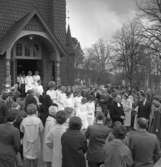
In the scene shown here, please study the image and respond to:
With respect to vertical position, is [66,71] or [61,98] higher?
[66,71]

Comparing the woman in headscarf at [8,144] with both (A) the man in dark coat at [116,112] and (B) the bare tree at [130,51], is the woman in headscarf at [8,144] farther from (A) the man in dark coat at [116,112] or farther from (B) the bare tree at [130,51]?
(B) the bare tree at [130,51]

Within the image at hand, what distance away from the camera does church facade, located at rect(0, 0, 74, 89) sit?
20.3 meters

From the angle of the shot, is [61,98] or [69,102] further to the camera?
[61,98]

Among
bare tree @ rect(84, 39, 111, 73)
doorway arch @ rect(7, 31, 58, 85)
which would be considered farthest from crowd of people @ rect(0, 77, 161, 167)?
bare tree @ rect(84, 39, 111, 73)

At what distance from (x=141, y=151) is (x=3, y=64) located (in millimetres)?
16203

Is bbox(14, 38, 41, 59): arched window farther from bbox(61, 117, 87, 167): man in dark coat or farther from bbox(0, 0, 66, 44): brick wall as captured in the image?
bbox(61, 117, 87, 167): man in dark coat

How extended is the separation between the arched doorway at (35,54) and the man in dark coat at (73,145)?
51.1 ft

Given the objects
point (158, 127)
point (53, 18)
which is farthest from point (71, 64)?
point (158, 127)

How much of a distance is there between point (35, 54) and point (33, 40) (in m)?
1.03

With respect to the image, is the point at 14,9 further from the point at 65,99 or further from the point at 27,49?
the point at 65,99

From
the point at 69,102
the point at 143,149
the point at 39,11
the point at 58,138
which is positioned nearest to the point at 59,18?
the point at 39,11

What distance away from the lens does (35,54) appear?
2272cm

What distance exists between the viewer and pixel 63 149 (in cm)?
626

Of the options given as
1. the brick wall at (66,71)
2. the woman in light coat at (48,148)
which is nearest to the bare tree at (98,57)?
the brick wall at (66,71)
